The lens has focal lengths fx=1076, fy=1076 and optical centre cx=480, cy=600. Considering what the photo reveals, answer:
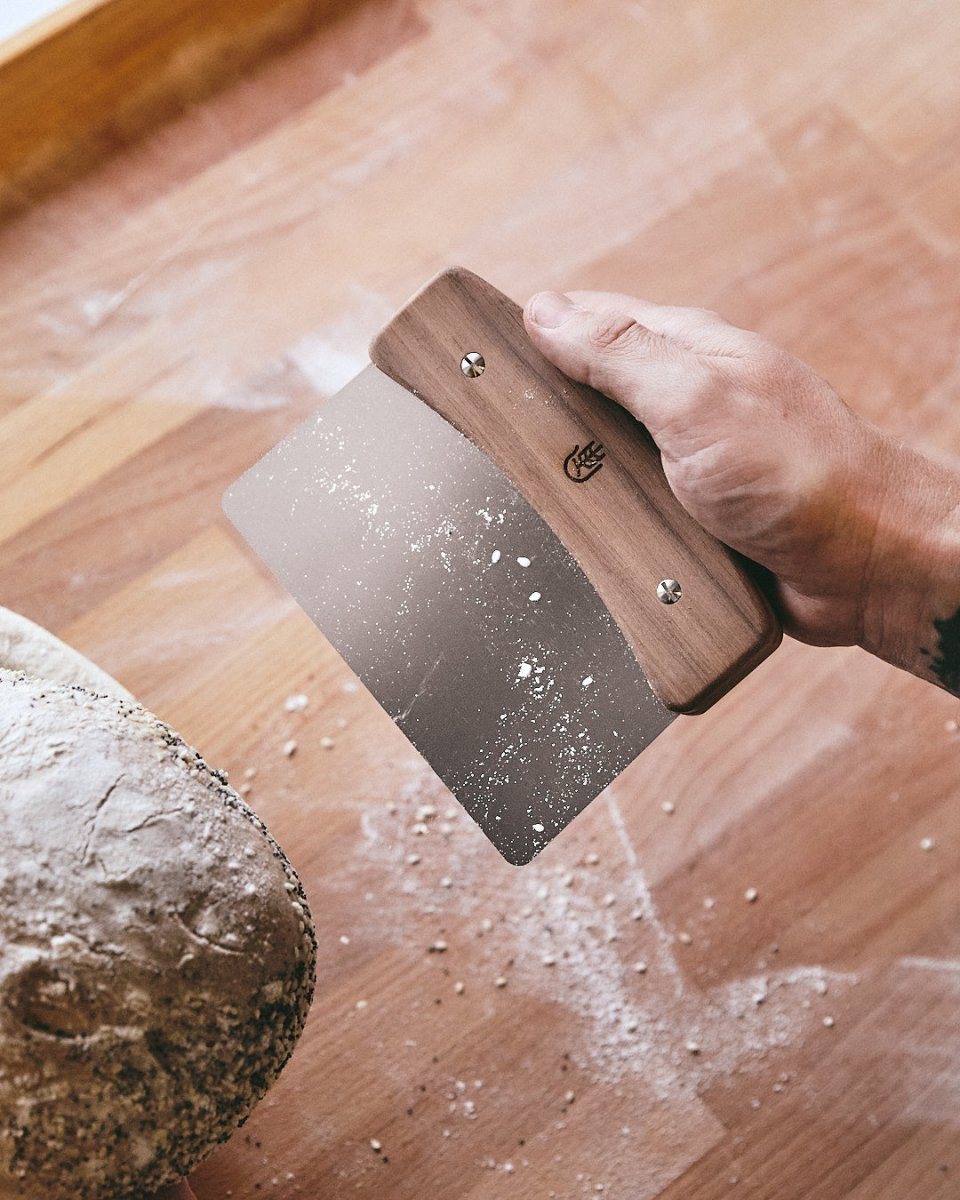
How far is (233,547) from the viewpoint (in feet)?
3.23

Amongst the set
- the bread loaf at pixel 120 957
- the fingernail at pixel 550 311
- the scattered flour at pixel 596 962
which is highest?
the fingernail at pixel 550 311

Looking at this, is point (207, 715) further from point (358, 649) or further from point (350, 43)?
point (350, 43)

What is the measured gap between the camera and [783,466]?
738 millimetres

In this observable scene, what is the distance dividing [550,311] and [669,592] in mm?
219

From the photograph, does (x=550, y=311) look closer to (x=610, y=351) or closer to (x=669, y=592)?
(x=610, y=351)

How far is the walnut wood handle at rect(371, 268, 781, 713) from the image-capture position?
0.76m

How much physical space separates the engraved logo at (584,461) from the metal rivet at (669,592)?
0.09 m

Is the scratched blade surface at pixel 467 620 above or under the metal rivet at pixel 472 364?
under

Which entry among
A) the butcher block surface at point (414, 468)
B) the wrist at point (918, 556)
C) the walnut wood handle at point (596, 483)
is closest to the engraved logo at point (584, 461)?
the walnut wood handle at point (596, 483)

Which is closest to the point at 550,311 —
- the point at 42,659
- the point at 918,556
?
the point at 918,556

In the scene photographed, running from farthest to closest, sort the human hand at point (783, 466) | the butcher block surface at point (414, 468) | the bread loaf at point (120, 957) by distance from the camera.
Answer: the butcher block surface at point (414, 468), the human hand at point (783, 466), the bread loaf at point (120, 957)

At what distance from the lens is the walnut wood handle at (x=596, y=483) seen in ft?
2.50

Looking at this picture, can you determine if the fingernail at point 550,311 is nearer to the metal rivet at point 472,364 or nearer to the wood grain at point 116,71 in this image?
the metal rivet at point 472,364

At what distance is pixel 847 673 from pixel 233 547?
0.58 meters
